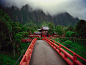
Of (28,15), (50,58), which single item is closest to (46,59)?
(50,58)

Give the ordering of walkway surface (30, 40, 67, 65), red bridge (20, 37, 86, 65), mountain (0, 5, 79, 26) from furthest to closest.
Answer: mountain (0, 5, 79, 26), walkway surface (30, 40, 67, 65), red bridge (20, 37, 86, 65)

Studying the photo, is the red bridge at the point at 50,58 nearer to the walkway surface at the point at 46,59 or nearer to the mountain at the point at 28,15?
the walkway surface at the point at 46,59

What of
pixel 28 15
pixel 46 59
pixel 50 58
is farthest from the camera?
pixel 28 15

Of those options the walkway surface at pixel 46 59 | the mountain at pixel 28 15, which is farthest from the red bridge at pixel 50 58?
the mountain at pixel 28 15

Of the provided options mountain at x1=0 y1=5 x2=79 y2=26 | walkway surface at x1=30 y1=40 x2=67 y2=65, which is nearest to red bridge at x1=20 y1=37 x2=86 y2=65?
walkway surface at x1=30 y1=40 x2=67 y2=65

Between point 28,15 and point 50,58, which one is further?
point 28,15

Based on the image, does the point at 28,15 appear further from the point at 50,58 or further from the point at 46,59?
the point at 46,59

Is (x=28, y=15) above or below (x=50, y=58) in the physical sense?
above

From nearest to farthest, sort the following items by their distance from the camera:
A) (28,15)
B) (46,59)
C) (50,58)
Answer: (46,59) → (50,58) → (28,15)

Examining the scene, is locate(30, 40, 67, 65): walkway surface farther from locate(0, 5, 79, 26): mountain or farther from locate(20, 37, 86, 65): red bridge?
locate(0, 5, 79, 26): mountain

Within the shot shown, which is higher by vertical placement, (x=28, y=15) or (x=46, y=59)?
(x=28, y=15)

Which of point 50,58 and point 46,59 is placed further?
point 50,58

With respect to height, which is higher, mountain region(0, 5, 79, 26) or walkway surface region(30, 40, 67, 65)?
mountain region(0, 5, 79, 26)

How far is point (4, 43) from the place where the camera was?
2583 cm
